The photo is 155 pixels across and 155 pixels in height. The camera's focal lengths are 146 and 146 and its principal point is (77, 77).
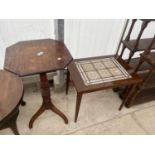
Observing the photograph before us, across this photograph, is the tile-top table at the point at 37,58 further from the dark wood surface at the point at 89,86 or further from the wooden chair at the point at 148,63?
the wooden chair at the point at 148,63

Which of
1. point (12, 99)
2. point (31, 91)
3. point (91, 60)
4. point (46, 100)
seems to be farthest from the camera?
point (31, 91)

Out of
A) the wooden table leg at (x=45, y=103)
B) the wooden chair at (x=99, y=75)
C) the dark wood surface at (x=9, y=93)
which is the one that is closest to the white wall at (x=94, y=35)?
the wooden chair at (x=99, y=75)

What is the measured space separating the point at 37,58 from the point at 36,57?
19 mm

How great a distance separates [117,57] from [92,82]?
1.93ft

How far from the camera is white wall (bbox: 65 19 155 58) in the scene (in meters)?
1.71

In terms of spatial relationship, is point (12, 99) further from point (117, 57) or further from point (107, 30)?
point (107, 30)

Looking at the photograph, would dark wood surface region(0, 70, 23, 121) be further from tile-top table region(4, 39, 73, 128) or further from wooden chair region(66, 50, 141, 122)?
wooden chair region(66, 50, 141, 122)

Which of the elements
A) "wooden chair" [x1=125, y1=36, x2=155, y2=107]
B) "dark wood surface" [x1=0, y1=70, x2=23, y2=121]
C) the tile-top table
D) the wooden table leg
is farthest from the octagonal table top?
"wooden chair" [x1=125, y1=36, x2=155, y2=107]

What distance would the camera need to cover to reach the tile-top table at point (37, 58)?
3.58ft

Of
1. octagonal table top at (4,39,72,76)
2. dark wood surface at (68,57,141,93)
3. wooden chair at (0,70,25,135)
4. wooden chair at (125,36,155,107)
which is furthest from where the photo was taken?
wooden chair at (125,36,155,107)

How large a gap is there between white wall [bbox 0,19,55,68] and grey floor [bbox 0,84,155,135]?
71 cm

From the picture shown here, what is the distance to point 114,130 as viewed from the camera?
1.69 meters

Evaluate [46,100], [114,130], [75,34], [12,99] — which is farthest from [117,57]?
[12,99]

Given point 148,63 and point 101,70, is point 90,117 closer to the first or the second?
point 101,70
